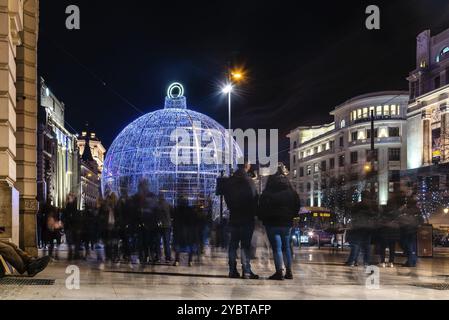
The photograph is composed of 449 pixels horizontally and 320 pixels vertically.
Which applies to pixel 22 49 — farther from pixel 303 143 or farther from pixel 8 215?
pixel 303 143

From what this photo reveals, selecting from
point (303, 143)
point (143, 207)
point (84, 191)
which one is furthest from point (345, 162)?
point (143, 207)

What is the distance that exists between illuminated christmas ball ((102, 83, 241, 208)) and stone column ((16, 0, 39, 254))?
40781 mm

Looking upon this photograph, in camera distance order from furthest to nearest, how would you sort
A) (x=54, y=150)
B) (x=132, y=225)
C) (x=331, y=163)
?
(x=331, y=163) < (x=54, y=150) < (x=132, y=225)

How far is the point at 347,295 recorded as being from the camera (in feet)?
30.2

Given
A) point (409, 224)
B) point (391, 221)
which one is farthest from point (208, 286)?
point (409, 224)

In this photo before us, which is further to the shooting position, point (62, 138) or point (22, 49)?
point (62, 138)

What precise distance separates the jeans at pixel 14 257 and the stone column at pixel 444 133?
61.0 m

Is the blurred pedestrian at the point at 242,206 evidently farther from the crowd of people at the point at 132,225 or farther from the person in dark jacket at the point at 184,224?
the person in dark jacket at the point at 184,224

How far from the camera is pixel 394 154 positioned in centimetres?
9625

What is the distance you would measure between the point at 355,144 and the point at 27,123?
294 ft

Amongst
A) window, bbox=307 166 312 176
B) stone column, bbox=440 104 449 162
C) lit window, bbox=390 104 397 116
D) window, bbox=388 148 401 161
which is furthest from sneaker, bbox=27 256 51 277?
window, bbox=307 166 312 176

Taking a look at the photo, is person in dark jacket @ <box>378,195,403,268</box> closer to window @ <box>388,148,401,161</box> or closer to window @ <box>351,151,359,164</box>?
window @ <box>388,148,401,161</box>

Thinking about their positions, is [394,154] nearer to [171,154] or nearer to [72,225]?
[171,154]

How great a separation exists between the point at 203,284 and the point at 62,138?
90.7m
